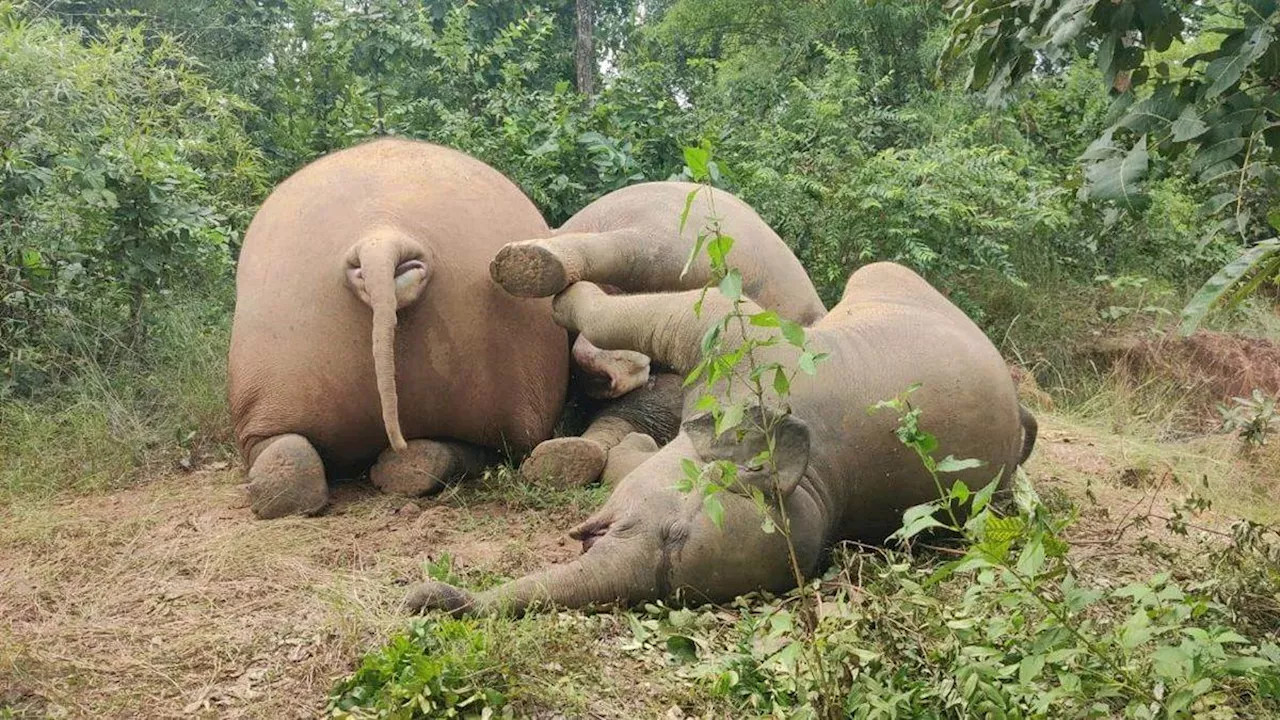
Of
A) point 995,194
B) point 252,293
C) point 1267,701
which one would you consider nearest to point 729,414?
point 1267,701

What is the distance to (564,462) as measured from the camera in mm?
4863

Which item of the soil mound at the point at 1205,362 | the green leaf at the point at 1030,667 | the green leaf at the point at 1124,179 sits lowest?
the soil mound at the point at 1205,362

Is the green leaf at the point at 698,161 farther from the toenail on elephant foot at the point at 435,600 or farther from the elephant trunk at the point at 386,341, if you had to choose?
the elephant trunk at the point at 386,341

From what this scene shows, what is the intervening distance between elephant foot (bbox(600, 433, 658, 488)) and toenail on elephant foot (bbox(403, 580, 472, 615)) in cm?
136

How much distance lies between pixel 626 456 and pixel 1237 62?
2.65 meters

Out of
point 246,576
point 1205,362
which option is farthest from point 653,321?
point 1205,362

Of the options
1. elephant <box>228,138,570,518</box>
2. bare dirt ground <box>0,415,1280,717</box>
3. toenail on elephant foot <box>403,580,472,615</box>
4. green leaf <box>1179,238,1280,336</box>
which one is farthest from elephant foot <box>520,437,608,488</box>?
green leaf <box>1179,238,1280,336</box>

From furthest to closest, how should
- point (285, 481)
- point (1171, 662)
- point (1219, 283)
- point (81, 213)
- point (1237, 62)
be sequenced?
point (81, 213) → point (285, 481) → point (1237, 62) → point (1171, 662) → point (1219, 283)

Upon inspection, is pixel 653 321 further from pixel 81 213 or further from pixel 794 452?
pixel 81 213

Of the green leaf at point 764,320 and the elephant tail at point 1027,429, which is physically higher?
the green leaf at point 764,320

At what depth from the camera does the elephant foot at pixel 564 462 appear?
15.9 feet

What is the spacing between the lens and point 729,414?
310cm

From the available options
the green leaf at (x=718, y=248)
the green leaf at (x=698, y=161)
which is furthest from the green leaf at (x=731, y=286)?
the green leaf at (x=698, y=161)

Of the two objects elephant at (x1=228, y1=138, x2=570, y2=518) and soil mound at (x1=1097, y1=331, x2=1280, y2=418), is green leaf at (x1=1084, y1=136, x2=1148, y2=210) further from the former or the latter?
soil mound at (x1=1097, y1=331, x2=1280, y2=418)
